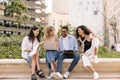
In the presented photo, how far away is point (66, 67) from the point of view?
29.4 feet

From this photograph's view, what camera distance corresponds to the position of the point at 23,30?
66375 mm

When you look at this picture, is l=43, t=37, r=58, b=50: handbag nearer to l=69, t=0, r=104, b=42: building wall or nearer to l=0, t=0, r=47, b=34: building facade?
l=0, t=0, r=47, b=34: building facade

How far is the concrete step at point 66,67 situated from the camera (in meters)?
8.77

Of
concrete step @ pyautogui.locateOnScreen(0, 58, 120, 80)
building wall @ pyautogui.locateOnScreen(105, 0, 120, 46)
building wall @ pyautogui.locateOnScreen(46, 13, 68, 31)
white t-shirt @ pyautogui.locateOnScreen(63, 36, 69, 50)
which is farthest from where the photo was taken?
building wall @ pyautogui.locateOnScreen(46, 13, 68, 31)

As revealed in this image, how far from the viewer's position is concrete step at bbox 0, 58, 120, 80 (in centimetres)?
877

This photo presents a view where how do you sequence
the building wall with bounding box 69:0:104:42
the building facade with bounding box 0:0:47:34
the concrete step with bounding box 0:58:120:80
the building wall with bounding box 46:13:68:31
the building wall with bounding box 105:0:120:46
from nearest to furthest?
the concrete step with bounding box 0:58:120:80, the building facade with bounding box 0:0:47:34, the building wall with bounding box 105:0:120:46, the building wall with bounding box 69:0:104:42, the building wall with bounding box 46:13:68:31

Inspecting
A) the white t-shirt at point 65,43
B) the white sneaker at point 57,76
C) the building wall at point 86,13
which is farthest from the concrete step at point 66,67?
the building wall at point 86,13

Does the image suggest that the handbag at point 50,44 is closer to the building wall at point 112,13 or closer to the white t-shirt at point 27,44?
the white t-shirt at point 27,44

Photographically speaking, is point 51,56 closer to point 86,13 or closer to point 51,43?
point 51,43

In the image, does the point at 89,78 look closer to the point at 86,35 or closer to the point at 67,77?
the point at 67,77

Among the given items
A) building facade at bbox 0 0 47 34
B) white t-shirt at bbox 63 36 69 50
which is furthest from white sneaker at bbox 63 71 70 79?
building facade at bbox 0 0 47 34

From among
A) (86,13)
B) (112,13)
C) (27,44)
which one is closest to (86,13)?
(86,13)

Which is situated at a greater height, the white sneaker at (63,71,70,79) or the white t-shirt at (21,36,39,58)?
the white t-shirt at (21,36,39,58)

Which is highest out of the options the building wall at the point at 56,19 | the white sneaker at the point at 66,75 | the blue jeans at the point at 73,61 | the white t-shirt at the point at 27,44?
the white t-shirt at the point at 27,44
